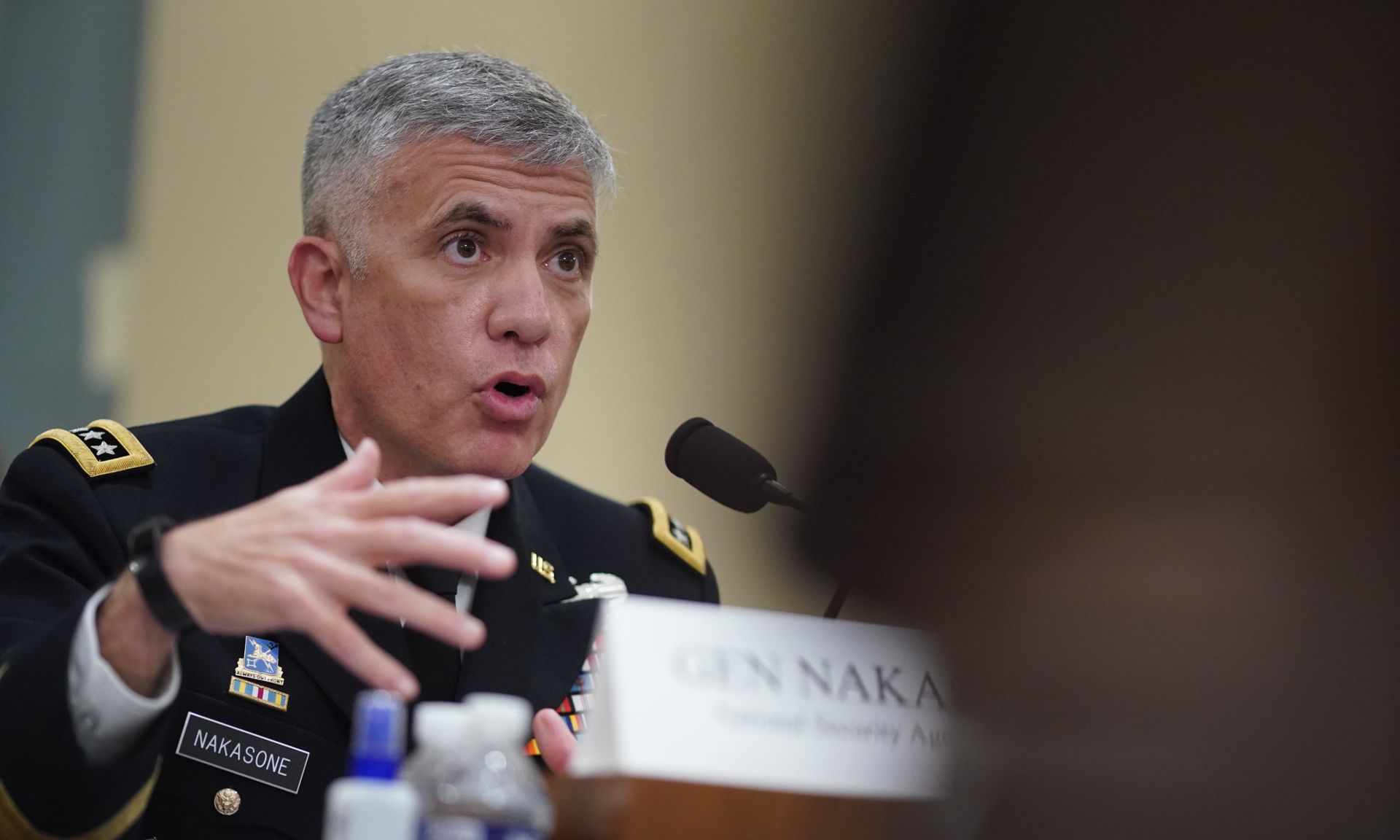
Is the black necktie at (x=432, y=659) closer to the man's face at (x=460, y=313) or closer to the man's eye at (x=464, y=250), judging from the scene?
the man's face at (x=460, y=313)

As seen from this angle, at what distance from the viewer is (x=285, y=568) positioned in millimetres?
999

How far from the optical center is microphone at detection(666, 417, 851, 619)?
153 cm

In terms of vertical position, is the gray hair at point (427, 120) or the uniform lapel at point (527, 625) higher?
the gray hair at point (427, 120)

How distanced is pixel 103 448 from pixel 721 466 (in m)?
0.82

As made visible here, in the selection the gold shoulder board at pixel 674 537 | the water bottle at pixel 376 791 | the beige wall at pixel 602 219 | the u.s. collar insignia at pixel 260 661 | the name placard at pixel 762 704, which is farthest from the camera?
the beige wall at pixel 602 219

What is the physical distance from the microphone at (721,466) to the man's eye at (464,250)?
1.53ft

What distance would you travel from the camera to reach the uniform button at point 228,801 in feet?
5.03

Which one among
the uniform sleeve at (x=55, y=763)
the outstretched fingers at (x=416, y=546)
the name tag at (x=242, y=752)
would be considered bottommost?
the name tag at (x=242, y=752)

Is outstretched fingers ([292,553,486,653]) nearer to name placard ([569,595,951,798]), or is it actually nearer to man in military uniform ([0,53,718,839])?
name placard ([569,595,951,798])

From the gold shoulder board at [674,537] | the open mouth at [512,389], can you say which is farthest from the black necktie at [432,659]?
the gold shoulder board at [674,537]

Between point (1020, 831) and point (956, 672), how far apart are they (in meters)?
0.06

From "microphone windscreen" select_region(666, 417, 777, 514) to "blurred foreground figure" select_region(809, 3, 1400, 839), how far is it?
1.05 meters

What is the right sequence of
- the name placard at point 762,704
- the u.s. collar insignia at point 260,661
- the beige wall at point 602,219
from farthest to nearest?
the beige wall at point 602,219 → the u.s. collar insignia at point 260,661 → the name placard at point 762,704

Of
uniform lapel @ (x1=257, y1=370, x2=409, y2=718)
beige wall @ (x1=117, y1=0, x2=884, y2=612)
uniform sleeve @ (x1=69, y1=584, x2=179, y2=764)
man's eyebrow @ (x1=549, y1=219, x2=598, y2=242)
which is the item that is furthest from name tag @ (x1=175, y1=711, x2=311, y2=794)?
beige wall @ (x1=117, y1=0, x2=884, y2=612)
